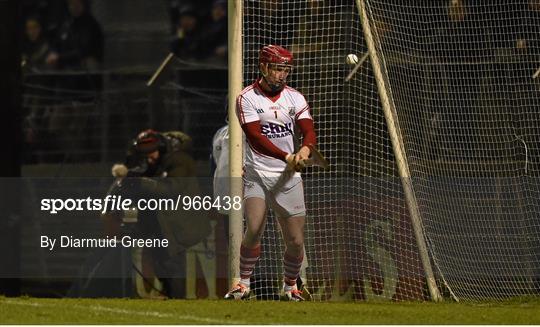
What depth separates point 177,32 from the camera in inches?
588

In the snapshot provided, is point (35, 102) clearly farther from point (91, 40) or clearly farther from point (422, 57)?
point (422, 57)

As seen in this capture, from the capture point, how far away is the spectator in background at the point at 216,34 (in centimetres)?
1470

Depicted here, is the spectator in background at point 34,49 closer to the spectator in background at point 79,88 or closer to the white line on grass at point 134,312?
the spectator in background at point 79,88

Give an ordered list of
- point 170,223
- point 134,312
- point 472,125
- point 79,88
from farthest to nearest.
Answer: point 79,88 < point 472,125 < point 170,223 < point 134,312

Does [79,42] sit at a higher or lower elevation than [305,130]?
higher

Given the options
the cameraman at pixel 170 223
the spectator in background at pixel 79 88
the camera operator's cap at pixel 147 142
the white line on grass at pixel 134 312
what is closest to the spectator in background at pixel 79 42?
the spectator in background at pixel 79 88

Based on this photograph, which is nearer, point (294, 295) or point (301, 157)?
point (301, 157)

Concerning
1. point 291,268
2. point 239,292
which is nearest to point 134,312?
point 239,292

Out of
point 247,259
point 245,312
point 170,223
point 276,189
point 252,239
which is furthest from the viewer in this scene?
point 170,223

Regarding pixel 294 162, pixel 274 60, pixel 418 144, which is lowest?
pixel 294 162

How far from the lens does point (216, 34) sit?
14.8m

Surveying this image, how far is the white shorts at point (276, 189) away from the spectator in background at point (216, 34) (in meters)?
3.48

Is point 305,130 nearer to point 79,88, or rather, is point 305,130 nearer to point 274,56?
point 274,56

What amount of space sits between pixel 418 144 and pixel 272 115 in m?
2.33
